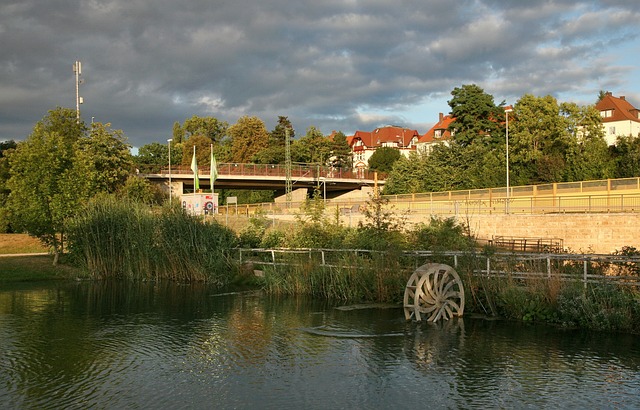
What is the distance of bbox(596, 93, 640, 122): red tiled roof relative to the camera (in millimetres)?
99438

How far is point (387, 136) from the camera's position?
504ft

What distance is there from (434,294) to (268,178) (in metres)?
64.5

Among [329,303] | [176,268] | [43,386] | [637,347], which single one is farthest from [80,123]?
[637,347]

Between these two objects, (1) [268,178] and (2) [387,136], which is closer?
(1) [268,178]

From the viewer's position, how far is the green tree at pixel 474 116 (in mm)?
72438

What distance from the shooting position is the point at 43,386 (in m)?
11.2

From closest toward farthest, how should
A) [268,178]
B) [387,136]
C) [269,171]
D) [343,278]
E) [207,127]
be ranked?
[343,278]
[268,178]
[269,171]
[207,127]
[387,136]

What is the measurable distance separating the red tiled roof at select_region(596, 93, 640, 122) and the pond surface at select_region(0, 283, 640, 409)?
94.2 m

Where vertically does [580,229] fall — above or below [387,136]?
below

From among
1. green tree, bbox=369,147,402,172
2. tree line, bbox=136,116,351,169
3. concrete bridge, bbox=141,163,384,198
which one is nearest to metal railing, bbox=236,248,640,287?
concrete bridge, bbox=141,163,384,198

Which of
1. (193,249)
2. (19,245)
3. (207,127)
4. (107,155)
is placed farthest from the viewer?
(207,127)

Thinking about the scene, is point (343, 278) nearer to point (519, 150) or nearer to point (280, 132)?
point (519, 150)

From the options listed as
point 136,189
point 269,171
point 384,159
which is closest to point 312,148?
point 384,159

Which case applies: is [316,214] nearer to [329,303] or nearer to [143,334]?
[329,303]
